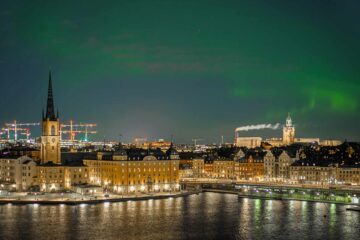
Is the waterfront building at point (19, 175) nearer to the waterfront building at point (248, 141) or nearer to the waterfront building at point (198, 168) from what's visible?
the waterfront building at point (198, 168)

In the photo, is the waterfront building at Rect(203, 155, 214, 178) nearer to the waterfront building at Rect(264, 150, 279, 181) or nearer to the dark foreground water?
the waterfront building at Rect(264, 150, 279, 181)

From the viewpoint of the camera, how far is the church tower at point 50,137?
176 feet

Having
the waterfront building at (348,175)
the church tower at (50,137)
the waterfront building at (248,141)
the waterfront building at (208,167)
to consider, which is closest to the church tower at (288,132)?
the waterfront building at (248,141)

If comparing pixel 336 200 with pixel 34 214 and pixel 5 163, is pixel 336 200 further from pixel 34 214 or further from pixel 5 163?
pixel 5 163

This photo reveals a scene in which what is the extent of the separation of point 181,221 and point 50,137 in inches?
870

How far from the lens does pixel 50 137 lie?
53.7m

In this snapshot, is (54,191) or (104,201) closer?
Result: (104,201)

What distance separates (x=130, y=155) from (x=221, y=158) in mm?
17756

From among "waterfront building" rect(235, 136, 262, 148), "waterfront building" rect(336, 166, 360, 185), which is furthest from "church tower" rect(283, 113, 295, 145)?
"waterfront building" rect(336, 166, 360, 185)

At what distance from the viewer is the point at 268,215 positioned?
37.2m

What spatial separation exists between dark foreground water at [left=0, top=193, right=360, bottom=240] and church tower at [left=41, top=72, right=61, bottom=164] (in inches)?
502

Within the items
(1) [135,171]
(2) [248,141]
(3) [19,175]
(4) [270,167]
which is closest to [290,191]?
(1) [135,171]

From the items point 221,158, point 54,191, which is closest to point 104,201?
point 54,191

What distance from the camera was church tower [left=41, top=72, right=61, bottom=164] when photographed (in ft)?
176
